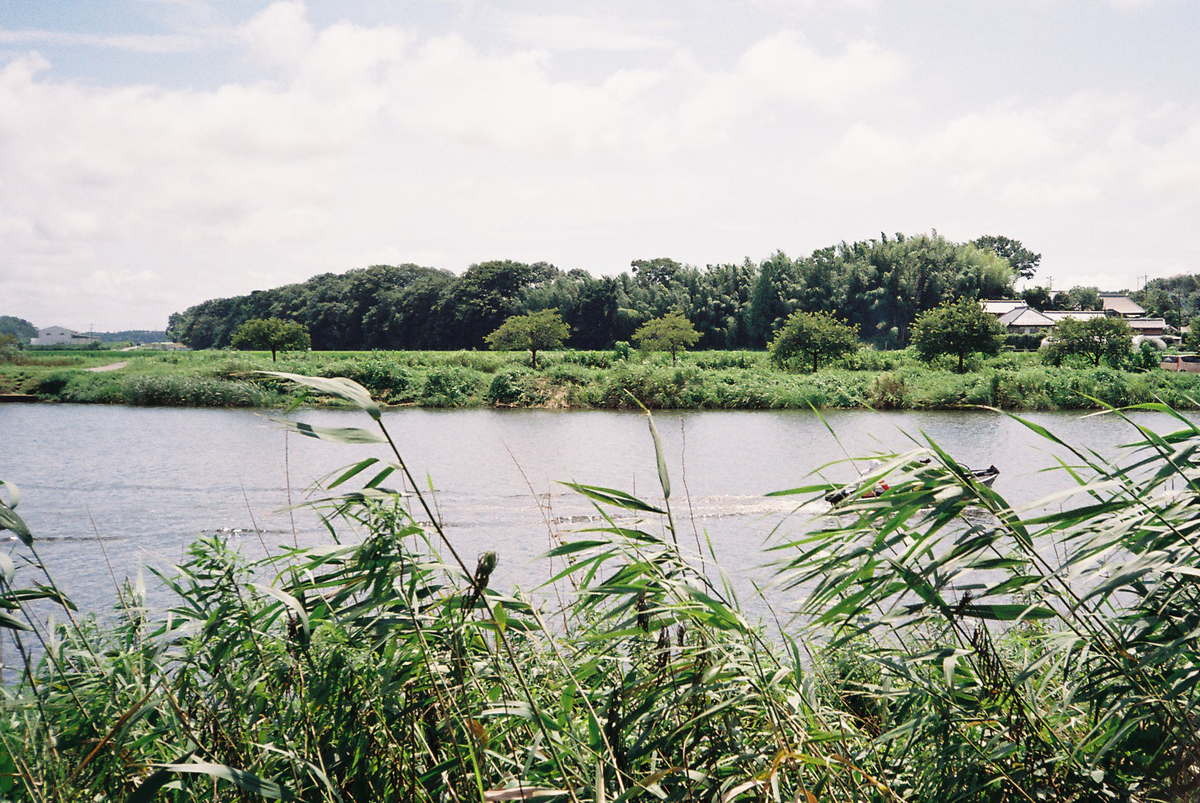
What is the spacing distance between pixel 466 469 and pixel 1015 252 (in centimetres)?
9918

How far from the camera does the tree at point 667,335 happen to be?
40250mm

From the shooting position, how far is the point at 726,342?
58.6m

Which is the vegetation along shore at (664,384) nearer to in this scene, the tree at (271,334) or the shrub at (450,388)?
the shrub at (450,388)

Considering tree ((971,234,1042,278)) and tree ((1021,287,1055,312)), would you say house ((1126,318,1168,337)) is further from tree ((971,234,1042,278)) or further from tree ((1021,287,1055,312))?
tree ((971,234,1042,278))

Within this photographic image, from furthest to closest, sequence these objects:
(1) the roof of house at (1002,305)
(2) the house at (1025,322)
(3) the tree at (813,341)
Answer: (1) the roof of house at (1002,305), (2) the house at (1025,322), (3) the tree at (813,341)

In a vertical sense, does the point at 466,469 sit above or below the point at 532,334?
below

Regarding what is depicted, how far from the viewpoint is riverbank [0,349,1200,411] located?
29891 mm

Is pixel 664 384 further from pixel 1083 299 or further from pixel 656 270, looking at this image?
pixel 1083 299

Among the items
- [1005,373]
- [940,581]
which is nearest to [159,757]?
[940,581]

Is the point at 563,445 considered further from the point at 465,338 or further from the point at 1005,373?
the point at 465,338

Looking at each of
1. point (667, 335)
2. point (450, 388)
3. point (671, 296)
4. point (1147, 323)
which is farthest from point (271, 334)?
point (1147, 323)

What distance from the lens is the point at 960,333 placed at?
113ft

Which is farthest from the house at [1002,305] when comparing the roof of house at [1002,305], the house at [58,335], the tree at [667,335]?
the house at [58,335]

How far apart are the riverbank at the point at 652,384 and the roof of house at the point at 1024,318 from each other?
17657 millimetres
